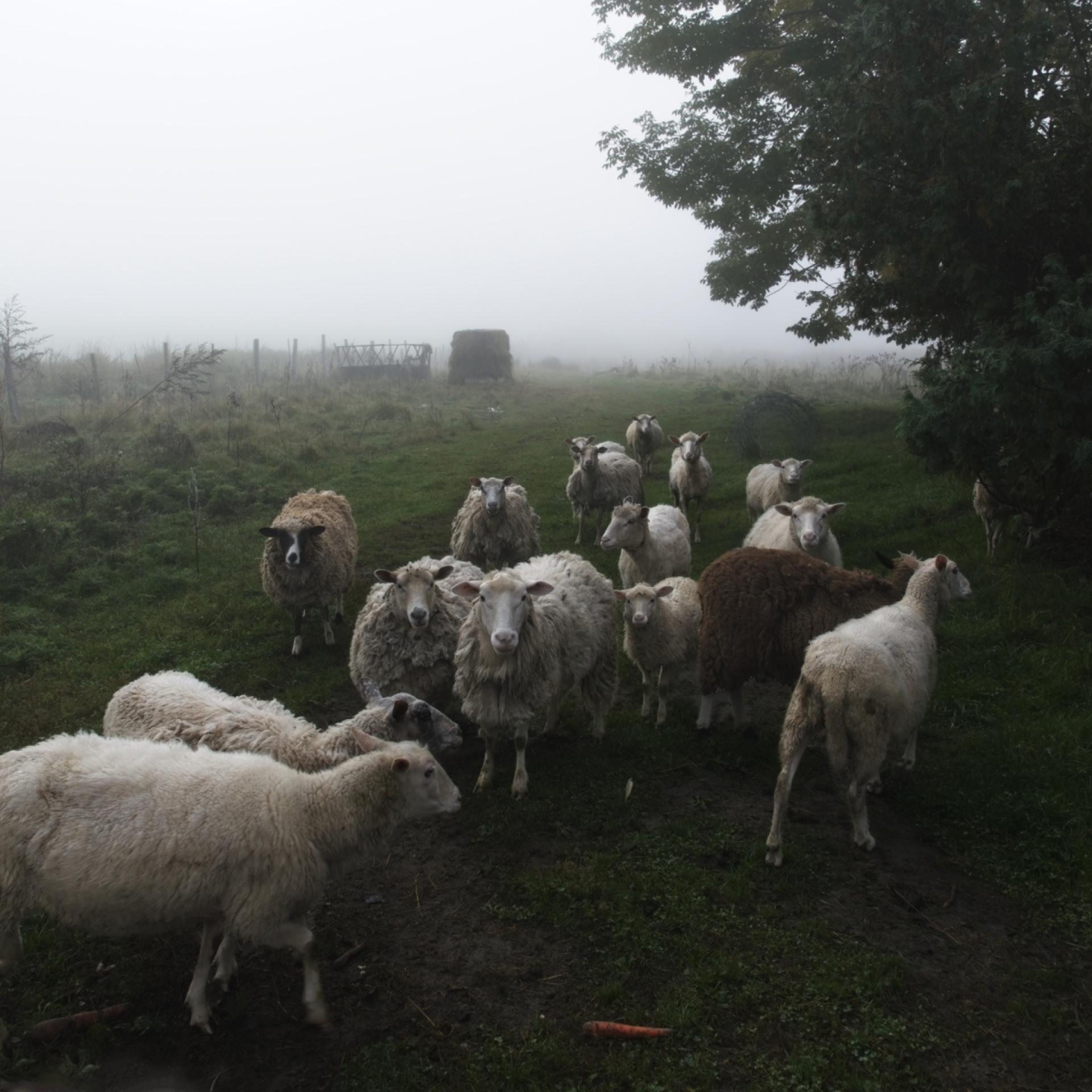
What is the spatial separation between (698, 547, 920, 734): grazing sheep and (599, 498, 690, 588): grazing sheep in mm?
2068

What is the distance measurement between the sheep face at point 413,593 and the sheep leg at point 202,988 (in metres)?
3.13

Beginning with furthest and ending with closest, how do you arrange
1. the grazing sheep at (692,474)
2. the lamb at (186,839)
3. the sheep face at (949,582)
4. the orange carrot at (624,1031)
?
1. the grazing sheep at (692,474)
2. the sheep face at (949,582)
3. the orange carrot at (624,1031)
4. the lamb at (186,839)

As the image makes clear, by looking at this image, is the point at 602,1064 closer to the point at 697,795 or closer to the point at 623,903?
the point at 623,903

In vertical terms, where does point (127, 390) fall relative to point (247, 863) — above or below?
above

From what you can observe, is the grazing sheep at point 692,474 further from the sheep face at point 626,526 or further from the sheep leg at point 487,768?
the sheep leg at point 487,768

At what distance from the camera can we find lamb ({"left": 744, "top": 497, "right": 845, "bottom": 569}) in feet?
28.7

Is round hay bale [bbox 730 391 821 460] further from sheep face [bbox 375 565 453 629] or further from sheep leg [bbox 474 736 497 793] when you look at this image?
sheep leg [bbox 474 736 497 793]

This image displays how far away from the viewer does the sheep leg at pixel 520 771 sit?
6.01 meters

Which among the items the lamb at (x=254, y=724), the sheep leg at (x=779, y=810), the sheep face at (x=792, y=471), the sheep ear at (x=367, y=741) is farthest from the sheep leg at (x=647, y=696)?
the sheep face at (x=792, y=471)

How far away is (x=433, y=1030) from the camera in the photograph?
3.91 meters

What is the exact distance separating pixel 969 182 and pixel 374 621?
770 centimetres

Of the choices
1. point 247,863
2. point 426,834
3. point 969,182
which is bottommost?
point 426,834

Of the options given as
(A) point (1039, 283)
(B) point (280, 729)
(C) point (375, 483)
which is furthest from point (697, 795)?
(C) point (375, 483)

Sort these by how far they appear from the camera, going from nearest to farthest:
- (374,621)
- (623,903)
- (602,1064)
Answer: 1. (602,1064)
2. (623,903)
3. (374,621)
